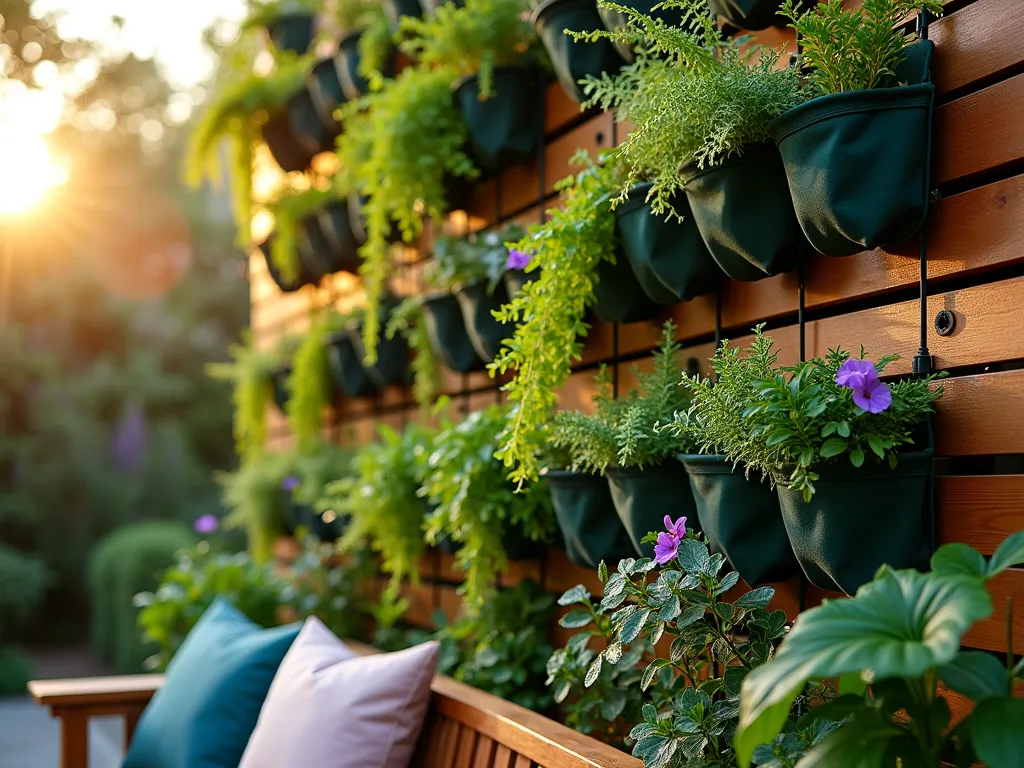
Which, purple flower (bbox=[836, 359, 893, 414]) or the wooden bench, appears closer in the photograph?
purple flower (bbox=[836, 359, 893, 414])

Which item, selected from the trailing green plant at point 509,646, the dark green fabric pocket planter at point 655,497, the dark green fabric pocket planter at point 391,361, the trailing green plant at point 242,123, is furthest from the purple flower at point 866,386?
the trailing green plant at point 242,123

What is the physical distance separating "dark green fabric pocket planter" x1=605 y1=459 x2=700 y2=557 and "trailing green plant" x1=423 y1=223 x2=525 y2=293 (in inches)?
26.9

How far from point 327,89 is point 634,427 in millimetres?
2041

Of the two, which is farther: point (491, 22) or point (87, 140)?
point (87, 140)

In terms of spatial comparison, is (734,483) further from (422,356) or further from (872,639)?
(422,356)

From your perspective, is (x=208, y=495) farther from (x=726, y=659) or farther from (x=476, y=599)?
(x=726, y=659)

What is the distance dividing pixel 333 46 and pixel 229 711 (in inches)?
93.7

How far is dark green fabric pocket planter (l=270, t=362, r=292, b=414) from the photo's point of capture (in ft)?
12.0

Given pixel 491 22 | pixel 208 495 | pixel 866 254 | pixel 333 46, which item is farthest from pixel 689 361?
pixel 208 495

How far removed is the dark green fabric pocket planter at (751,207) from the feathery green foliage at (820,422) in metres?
0.24

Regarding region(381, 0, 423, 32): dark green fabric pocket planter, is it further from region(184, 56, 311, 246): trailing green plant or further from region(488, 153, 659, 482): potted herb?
region(488, 153, 659, 482): potted herb

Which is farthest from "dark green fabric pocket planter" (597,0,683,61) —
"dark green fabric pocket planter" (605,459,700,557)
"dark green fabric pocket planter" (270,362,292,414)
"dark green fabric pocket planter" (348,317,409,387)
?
"dark green fabric pocket planter" (270,362,292,414)

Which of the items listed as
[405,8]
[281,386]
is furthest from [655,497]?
[281,386]

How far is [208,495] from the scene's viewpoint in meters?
8.73
